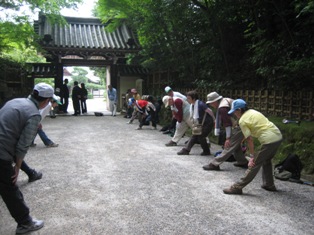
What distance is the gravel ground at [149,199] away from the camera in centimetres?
372

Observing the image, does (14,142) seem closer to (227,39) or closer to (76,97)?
(227,39)

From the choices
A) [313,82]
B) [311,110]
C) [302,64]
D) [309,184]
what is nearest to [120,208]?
[309,184]

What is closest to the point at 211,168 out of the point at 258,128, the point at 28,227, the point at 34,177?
the point at 258,128

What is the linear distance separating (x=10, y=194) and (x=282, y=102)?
21.5 feet

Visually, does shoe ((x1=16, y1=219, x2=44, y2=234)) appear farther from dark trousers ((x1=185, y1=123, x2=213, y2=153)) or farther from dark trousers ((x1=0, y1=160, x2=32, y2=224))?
dark trousers ((x1=185, y1=123, x2=213, y2=153))

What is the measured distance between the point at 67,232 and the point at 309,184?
429 cm

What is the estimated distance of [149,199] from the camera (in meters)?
4.64

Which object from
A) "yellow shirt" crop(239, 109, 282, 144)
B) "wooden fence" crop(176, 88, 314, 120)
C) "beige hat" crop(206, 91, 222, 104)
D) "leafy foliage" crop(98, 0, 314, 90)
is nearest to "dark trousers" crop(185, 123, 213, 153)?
"beige hat" crop(206, 91, 222, 104)

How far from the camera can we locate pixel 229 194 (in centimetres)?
491

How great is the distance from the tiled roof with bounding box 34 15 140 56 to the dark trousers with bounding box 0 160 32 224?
46.3 feet

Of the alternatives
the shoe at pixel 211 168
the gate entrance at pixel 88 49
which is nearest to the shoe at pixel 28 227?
the shoe at pixel 211 168

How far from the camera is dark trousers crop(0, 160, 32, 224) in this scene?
331cm

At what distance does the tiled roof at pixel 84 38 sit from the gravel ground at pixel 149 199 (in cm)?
1024

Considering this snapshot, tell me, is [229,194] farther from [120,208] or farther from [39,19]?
[39,19]
